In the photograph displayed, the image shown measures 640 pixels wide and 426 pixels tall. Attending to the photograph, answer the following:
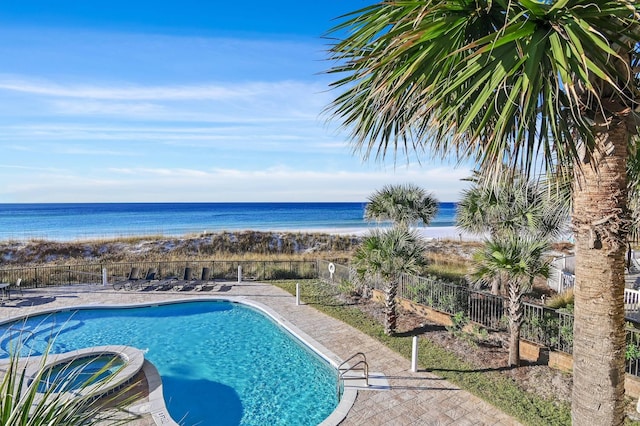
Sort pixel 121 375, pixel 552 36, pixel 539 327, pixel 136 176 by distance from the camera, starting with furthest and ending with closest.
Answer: pixel 136 176, pixel 539 327, pixel 121 375, pixel 552 36

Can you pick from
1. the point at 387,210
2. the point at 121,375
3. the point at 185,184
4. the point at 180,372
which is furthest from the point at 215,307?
the point at 185,184

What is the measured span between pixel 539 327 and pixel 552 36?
774 centimetres

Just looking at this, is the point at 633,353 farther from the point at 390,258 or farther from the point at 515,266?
the point at 390,258

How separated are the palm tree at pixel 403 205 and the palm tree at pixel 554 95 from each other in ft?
37.2

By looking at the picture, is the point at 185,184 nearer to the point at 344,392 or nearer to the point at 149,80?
the point at 149,80

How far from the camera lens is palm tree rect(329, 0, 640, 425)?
2.00 meters

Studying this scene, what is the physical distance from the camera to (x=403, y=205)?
14.2 metres

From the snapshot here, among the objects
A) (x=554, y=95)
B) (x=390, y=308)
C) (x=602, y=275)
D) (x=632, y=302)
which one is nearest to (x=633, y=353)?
(x=390, y=308)

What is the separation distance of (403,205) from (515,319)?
7.27 meters

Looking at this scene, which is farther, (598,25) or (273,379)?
(273,379)

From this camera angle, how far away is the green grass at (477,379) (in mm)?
5848

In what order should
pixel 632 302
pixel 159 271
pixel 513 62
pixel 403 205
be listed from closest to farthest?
pixel 513 62, pixel 632 302, pixel 403 205, pixel 159 271

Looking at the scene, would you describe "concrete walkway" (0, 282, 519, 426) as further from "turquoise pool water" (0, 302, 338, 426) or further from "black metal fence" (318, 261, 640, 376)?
"black metal fence" (318, 261, 640, 376)

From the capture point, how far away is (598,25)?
2.07m
